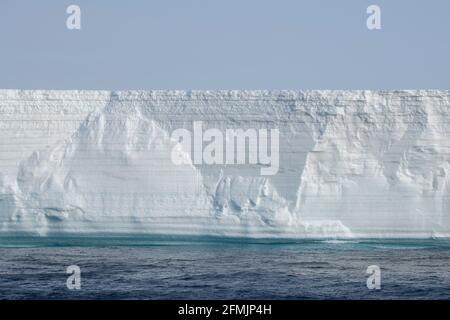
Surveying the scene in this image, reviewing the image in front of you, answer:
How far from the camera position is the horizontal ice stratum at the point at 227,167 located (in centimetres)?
1388

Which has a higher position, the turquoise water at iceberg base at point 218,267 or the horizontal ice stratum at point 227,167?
the horizontal ice stratum at point 227,167

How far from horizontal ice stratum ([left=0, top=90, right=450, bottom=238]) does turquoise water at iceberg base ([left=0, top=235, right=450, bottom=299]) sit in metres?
0.31

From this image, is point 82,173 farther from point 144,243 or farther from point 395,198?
point 395,198

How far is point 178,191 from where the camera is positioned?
1403 cm

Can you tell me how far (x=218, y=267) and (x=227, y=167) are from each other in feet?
7.12

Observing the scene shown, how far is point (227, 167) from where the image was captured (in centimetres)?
1406

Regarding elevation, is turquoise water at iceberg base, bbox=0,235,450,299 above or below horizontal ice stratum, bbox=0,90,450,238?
below

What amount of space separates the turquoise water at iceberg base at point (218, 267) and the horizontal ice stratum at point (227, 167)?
31 cm

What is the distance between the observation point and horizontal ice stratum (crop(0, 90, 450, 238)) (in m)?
13.9

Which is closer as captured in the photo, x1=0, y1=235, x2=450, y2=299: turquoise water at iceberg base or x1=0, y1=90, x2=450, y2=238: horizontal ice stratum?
x1=0, y1=235, x2=450, y2=299: turquoise water at iceberg base

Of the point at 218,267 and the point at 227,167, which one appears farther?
the point at 227,167

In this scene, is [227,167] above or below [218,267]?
above
